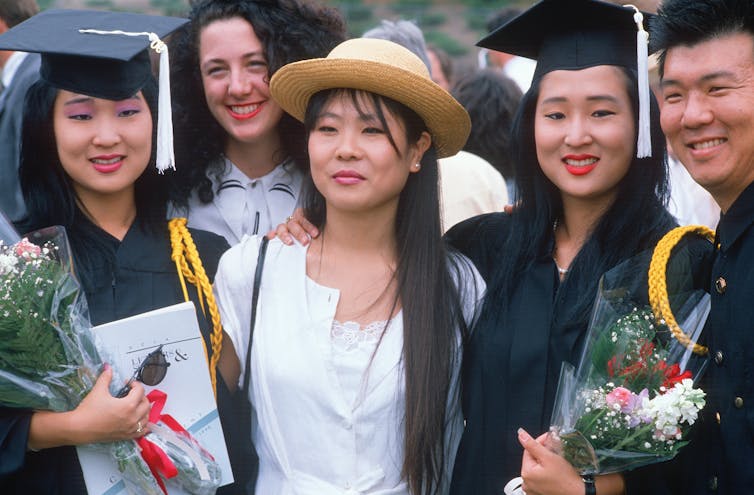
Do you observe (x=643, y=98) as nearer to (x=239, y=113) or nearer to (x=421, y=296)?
(x=421, y=296)

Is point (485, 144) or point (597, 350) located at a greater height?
point (485, 144)

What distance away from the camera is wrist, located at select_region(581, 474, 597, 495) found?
3102 millimetres

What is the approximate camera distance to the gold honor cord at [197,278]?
361 cm

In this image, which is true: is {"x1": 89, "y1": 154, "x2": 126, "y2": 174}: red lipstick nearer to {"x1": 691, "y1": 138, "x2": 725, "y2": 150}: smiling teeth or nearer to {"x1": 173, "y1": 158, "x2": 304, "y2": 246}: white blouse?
{"x1": 173, "y1": 158, "x2": 304, "y2": 246}: white blouse

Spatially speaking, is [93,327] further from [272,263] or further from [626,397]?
[626,397]

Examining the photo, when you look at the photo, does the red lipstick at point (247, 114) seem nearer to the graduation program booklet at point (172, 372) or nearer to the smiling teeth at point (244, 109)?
the smiling teeth at point (244, 109)

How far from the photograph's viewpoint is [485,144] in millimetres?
6254

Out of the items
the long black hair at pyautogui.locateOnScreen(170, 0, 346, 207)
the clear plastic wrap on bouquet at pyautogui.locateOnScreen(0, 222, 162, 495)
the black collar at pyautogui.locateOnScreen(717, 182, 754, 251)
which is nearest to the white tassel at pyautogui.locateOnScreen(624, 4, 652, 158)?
the black collar at pyautogui.locateOnScreen(717, 182, 754, 251)

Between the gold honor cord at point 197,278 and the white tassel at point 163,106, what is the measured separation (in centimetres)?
27

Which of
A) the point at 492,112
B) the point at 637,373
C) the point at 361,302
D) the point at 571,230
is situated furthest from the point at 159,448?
the point at 492,112

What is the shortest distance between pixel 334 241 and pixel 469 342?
0.60m

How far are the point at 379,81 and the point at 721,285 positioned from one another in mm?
1271

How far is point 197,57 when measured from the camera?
14.2ft

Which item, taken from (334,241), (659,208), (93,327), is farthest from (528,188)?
(93,327)
